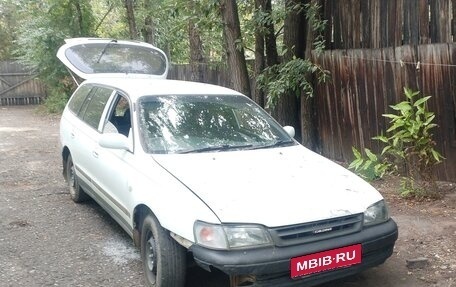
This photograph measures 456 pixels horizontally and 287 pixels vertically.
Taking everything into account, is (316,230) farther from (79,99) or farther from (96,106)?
(79,99)

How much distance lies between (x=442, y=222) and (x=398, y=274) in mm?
1304

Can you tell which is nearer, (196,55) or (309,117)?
(309,117)

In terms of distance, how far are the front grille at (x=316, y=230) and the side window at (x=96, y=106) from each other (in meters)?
2.87

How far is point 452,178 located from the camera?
621cm

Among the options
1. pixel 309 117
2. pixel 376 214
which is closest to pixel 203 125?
pixel 376 214

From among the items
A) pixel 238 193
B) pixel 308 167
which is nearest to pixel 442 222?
pixel 308 167

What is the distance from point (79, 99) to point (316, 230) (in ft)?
13.4

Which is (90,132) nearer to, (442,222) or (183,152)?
(183,152)

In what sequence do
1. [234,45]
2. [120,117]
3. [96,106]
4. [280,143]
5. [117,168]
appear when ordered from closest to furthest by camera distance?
→ 1. [117,168]
2. [280,143]
3. [120,117]
4. [96,106]
5. [234,45]

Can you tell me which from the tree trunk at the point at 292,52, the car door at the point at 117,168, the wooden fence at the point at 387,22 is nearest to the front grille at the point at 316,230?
the car door at the point at 117,168

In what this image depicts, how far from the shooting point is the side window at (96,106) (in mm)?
5434

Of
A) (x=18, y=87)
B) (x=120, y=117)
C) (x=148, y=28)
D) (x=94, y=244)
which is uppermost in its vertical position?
(x=148, y=28)

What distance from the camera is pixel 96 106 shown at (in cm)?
564

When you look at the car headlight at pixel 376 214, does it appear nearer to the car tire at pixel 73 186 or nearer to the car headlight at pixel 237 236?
the car headlight at pixel 237 236
